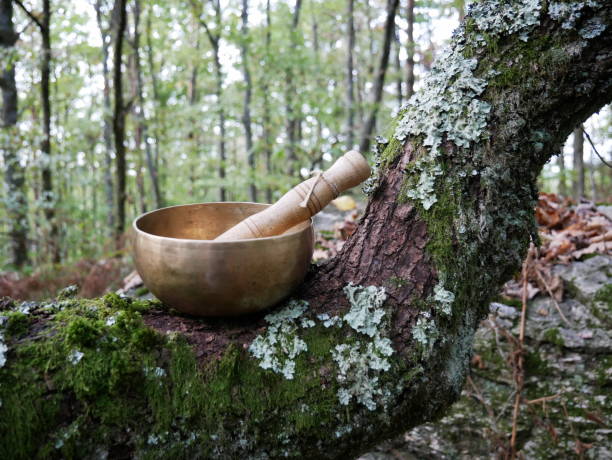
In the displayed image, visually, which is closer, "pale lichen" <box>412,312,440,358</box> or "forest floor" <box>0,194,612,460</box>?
"pale lichen" <box>412,312,440,358</box>

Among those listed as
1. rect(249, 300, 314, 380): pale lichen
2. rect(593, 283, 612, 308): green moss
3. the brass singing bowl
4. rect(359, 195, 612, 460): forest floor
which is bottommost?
rect(359, 195, 612, 460): forest floor

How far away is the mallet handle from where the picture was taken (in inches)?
52.1

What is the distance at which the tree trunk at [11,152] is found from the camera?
5.71 m

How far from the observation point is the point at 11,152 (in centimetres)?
586

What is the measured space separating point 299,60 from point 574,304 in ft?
23.9

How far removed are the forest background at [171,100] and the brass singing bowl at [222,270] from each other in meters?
1.59

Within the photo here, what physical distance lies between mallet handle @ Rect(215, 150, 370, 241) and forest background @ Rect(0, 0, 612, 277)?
1.30 metres

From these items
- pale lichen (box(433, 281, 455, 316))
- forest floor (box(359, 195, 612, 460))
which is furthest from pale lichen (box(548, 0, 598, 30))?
forest floor (box(359, 195, 612, 460))

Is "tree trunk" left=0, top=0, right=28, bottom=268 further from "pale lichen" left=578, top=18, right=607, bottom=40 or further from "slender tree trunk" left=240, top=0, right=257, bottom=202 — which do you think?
"pale lichen" left=578, top=18, right=607, bottom=40

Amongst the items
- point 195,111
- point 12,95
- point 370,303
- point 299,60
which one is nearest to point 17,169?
point 12,95

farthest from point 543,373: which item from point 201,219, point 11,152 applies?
point 11,152

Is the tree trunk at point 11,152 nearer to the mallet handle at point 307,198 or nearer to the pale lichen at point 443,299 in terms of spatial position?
the mallet handle at point 307,198

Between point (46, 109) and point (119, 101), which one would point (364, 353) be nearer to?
point (119, 101)

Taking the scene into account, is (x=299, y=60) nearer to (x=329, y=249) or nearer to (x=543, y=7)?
(x=329, y=249)
